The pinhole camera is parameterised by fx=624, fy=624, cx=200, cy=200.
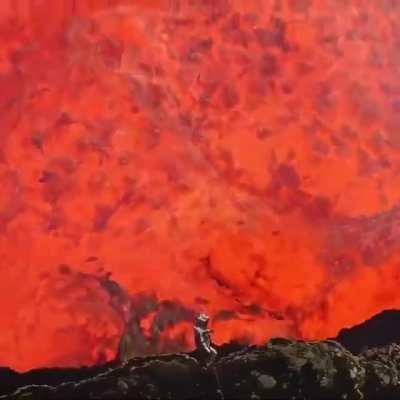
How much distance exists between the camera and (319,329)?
1.50 metres

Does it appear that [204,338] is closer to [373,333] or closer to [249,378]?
[249,378]

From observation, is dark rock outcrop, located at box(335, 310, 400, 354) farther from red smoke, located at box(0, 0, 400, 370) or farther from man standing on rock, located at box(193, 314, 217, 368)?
man standing on rock, located at box(193, 314, 217, 368)

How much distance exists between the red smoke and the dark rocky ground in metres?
0.04

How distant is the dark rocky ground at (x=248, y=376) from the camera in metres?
1.32

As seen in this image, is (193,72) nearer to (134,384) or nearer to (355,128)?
(355,128)

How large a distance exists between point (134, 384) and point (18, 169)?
0.53 metres

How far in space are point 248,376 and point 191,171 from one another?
487 millimetres

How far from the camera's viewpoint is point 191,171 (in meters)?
1.49

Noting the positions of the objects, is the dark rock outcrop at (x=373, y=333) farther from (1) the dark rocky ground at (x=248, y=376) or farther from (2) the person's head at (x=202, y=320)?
(2) the person's head at (x=202, y=320)

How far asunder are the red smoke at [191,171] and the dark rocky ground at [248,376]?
4 centimetres

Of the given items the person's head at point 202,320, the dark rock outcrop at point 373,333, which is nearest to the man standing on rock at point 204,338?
the person's head at point 202,320

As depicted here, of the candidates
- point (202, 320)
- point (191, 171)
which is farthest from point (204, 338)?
point (191, 171)

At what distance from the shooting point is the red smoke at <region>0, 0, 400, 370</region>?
1.38 m

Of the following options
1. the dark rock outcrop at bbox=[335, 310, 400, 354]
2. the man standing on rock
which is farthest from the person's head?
the dark rock outcrop at bbox=[335, 310, 400, 354]
